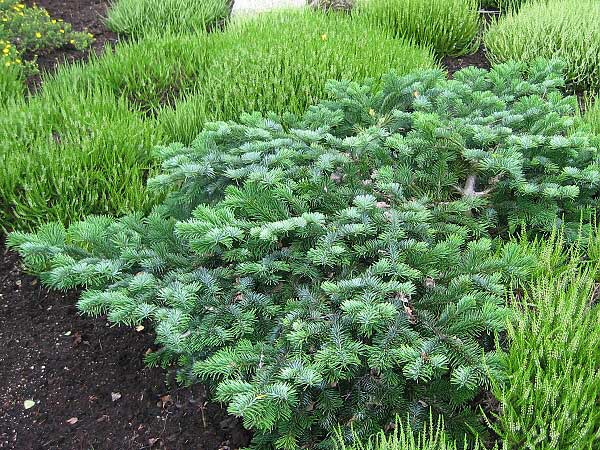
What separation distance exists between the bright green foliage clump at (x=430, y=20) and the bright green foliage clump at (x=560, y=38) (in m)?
0.25

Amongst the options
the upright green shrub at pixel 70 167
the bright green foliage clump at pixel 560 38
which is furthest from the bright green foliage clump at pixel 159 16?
the bright green foliage clump at pixel 560 38

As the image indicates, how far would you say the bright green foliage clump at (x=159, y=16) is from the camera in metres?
5.41

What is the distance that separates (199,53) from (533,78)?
7.84 feet

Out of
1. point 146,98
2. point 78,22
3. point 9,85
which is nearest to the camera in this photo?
point 9,85

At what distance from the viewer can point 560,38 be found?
446cm

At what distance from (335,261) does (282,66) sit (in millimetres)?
2170

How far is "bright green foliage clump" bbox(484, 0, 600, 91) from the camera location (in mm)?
4293

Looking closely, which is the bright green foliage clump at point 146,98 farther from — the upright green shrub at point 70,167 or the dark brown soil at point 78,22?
the dark brown soil at point 78,22

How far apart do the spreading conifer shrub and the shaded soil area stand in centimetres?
17

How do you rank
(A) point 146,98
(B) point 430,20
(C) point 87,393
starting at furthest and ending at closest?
(B) point 430,20 → (A) point 146,98 → (C) point 87,393

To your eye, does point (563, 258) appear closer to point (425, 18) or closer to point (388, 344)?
point (388, 344)

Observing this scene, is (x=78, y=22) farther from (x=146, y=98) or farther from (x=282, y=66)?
(x=282, y=66)

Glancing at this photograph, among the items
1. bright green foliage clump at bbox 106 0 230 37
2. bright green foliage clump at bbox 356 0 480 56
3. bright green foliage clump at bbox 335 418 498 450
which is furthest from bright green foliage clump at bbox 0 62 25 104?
bright green foliage clump at bbox 335 418 498 450

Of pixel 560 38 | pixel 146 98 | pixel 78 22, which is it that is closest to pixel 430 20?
pixel 560 38
